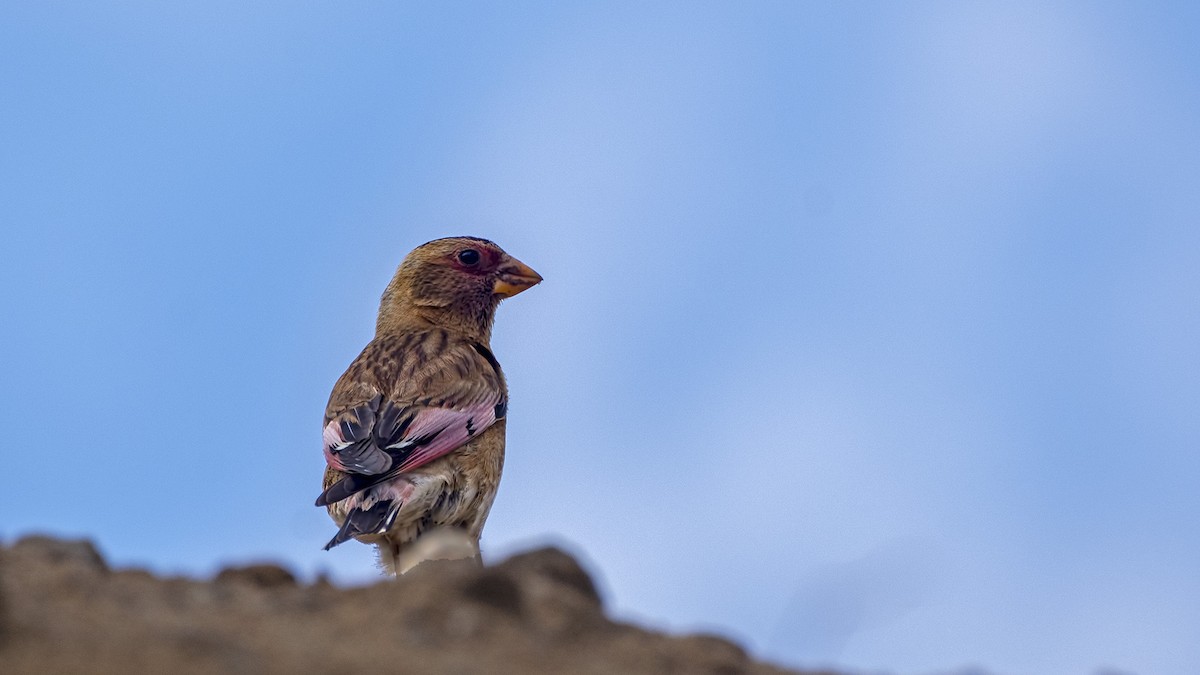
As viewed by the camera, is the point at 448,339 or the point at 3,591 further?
the point at 448,339

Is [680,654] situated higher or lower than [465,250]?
lower

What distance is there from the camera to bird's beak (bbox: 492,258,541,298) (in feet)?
36.8

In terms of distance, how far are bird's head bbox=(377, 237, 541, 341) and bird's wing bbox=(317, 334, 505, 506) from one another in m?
0.87

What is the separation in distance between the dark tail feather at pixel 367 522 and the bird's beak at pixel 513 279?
123 inches

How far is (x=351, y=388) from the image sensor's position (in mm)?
9359

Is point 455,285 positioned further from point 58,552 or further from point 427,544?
point 58,552

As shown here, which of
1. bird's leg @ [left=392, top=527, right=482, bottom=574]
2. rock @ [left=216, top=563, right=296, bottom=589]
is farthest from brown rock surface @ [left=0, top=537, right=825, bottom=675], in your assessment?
bird's leg @ [left=392, top=527, right=482, bottom=574]

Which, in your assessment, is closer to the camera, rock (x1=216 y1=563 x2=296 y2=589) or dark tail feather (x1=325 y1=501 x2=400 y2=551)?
rock (x1=216 y1=563 x2=296 y2=589)

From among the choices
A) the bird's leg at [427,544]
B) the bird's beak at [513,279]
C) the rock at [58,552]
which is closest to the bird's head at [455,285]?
the bird's beak at [513,279]

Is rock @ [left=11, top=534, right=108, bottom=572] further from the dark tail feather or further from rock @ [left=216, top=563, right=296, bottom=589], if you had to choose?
the dark tail feather

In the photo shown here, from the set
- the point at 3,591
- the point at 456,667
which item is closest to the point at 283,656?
the point at 456,667

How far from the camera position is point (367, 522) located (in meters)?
8.09

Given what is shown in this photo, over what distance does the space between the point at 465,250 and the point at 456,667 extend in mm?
7534

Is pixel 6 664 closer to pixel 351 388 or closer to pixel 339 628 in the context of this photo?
pixel 339 628
